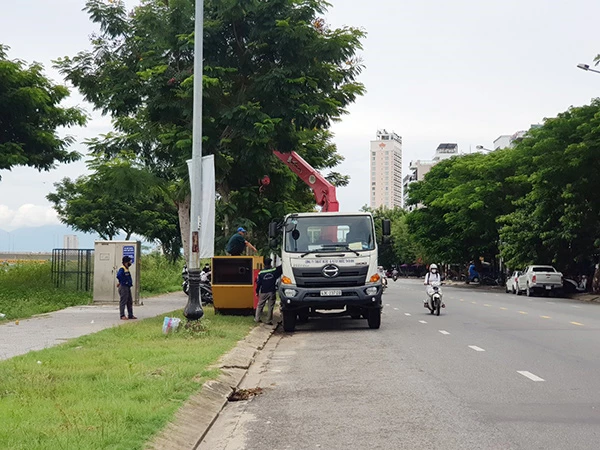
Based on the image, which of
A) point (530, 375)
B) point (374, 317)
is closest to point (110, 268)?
point (374, 317)

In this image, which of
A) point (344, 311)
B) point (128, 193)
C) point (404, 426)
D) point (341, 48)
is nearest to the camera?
point (404, 426)

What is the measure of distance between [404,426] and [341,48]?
14.4m

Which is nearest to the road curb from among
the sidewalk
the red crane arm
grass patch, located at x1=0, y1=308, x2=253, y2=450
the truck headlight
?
grass patch, located at x1=0, y1=308, x2=253, y2=450

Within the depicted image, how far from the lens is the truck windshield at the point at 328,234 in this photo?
17.5 metres

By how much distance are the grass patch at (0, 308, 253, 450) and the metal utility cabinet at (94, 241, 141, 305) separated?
11488 millimetres

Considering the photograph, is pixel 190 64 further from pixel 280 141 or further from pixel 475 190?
pixel 475 190

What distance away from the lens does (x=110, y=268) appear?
84.2 feet

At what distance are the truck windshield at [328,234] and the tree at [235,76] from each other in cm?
278

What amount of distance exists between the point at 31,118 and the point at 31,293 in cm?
572

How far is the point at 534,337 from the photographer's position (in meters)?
15.7

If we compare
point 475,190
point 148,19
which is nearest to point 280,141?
point 148,19

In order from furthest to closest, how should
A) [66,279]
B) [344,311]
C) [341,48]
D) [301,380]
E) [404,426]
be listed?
[66,279] < [341,48] < [344,311] < [301,380] < [404,426]

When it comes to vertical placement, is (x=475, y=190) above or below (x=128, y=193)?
above

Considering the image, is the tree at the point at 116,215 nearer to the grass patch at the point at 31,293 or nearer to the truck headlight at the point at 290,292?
the grass patch at the point at 31,293
